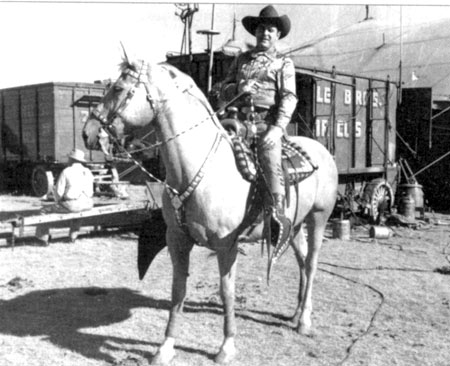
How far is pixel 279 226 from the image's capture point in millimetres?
4020

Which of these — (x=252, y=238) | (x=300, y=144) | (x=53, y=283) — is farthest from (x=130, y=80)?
(x=53, y=283)

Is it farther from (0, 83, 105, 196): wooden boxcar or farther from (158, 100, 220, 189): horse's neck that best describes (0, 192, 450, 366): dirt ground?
(0, 83, 105, 196): wooden boxcar

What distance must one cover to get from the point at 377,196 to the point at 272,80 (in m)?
7.89

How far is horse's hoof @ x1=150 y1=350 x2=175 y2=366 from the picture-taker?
13.0ft

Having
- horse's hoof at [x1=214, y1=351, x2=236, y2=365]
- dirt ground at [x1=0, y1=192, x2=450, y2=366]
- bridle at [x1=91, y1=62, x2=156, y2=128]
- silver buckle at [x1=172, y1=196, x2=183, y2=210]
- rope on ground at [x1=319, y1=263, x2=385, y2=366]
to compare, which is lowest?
dirt ground at [x1=0, y1=192, x2=450, y2=366]

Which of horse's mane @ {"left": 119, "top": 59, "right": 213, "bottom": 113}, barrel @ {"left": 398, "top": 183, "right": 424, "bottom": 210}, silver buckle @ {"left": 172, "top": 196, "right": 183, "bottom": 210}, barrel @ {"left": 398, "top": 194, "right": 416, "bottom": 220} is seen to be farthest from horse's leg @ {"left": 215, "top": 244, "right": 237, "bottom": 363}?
barrel @ {"left": 398, "top": 183, "right": 424, "bottom": 210}

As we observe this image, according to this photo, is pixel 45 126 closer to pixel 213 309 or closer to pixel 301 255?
pixel 213 309

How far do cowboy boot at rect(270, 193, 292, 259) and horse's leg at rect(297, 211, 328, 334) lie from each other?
0.98 m

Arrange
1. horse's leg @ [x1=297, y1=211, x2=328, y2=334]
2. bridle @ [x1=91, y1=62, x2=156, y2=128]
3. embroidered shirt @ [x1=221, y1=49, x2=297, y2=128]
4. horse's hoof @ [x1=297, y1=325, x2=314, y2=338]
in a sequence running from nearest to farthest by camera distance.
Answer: bridle @ [x1=91, y1=62, x2=156, y2=128] < embroidered shirt @ [x1=221, y1=49, x2=297, y2=128] < horse's hoof @ [x1=297, y1=325, x2=314, y2=338] < horse's leg @ [x1=297, y1=211, x2=328, y2=334]

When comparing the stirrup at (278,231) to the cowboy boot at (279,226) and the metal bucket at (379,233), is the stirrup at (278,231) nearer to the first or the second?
the cowboy boot at (279,226)

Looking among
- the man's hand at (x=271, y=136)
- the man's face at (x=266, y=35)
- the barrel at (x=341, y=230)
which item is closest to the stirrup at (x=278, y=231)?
the man's hand at (x=271, y=136)

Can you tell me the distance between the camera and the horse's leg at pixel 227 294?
3.96 meters

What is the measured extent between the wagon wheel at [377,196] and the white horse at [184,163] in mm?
7865

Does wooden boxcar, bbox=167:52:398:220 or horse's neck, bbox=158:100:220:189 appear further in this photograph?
wooden boxcar, bbox=167:52:398:220
